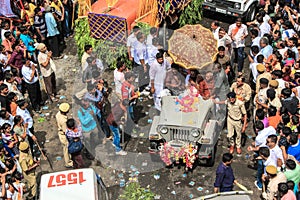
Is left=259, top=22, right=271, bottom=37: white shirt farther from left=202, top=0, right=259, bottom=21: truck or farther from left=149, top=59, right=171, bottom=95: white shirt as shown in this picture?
left=149, top=59, right=171, bottom=95: white shirt

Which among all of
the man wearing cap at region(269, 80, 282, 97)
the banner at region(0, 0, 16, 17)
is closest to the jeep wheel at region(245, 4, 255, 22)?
the man wearing cap at region(269, 80, 282, 97)

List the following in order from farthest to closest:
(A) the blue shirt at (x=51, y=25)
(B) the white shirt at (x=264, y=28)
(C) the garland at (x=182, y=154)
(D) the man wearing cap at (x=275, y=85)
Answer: (A) the blue shirt at (x=51, y=25) → (B) the white shirt at (x=264, y=28) → (D) the man wearing cap at (x=275, y=85) → (C) the garland at (x=182, y=154)

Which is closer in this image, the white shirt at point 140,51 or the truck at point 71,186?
the truck at point 71,186

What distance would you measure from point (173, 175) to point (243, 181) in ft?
5.03

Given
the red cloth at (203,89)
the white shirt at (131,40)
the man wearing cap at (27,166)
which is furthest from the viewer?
the white shirt at (131,40)

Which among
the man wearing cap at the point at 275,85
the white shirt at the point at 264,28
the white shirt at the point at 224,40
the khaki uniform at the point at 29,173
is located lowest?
the khaki uniform at the point at 29,173

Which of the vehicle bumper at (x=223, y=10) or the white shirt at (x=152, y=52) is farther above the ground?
the vehicle bumper at (x=223, y=10)

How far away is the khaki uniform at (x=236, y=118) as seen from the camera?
36.3ft

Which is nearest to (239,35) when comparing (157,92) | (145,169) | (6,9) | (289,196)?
(157,92)

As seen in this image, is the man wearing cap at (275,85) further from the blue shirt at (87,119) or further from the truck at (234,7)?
the truck at (234,7)

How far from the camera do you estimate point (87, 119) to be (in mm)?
11234

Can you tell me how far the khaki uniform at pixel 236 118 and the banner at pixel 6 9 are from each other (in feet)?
25.6

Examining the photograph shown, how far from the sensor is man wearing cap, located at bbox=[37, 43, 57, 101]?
12.9 metres

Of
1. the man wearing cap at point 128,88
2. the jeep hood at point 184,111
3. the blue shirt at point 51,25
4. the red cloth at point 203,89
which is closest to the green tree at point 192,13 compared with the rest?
the blue shirt at point 51,25
